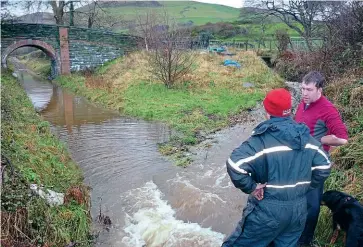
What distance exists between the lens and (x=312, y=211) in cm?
415

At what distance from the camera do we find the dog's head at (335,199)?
4.19m

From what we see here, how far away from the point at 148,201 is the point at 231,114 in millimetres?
7090

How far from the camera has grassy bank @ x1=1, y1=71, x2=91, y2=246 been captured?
14.0ft

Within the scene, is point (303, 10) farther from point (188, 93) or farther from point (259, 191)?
point (259, 191)

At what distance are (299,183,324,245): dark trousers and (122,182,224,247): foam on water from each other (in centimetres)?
140

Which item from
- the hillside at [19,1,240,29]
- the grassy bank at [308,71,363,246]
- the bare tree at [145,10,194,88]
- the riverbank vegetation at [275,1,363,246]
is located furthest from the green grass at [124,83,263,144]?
the hillside at [19,1,240,29]

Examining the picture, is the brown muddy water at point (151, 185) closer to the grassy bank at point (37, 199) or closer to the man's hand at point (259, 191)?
the grassy bank at point (37, 199)

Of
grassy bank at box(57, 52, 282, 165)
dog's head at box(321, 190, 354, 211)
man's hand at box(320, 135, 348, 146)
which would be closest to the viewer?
man's hand at box(320, 135, 348, 146)

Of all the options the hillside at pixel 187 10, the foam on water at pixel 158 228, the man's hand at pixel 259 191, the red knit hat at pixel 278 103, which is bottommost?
the foam on water at pixel 158 228

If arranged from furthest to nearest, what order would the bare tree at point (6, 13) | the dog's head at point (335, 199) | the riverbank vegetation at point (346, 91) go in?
the bare tree at point (6, 13), the riverbank vegetation at point (346, 91), the dog's head at point (335, 199)

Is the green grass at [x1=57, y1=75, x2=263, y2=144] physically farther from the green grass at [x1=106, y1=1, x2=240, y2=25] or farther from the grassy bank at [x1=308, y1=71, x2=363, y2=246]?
the green grass at [x1=106, y1=1, x2=240, y2=25]

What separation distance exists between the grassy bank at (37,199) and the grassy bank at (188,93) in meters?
3.17

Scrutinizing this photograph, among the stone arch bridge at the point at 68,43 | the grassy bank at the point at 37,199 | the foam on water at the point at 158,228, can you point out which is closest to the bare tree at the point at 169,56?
the stone arch bridge at the point at 68,43

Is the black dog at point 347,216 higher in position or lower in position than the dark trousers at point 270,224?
lower
